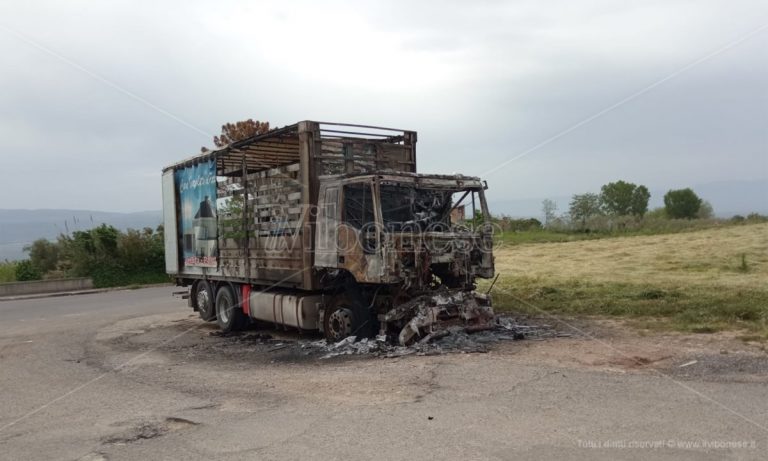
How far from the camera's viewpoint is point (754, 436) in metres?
5.12

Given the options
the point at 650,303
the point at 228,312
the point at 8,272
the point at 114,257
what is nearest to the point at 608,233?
the point at 650,303

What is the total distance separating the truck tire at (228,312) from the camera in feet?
43.1

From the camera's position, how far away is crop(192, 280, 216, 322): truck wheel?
14.4 m

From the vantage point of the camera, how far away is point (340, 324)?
10.2 m

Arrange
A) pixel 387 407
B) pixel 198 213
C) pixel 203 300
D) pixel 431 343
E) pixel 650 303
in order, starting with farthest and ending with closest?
pixel 203 300 → pixel 198 213 → pixel 650 303 → pixel 431 343 → pixel 387 407

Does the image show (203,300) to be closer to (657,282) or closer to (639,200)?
(657,282)

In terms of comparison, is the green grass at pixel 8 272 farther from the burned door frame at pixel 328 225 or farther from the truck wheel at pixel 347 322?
the burned door frame at pixel 328 225

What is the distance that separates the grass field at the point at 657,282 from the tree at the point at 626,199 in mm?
42640

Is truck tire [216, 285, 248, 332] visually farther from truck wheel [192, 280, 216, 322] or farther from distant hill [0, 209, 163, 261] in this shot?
distant hill [0, 209, 163, 261]

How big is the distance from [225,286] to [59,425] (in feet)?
23.9

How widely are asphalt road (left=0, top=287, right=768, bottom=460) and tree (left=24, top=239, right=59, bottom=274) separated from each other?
26661 millimetres

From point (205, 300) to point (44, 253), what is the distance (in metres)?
24.9

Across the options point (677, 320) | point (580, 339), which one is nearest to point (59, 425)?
point (580, 339)

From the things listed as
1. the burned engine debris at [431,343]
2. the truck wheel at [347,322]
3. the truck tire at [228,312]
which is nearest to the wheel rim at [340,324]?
the truck wheel at [347,322]
